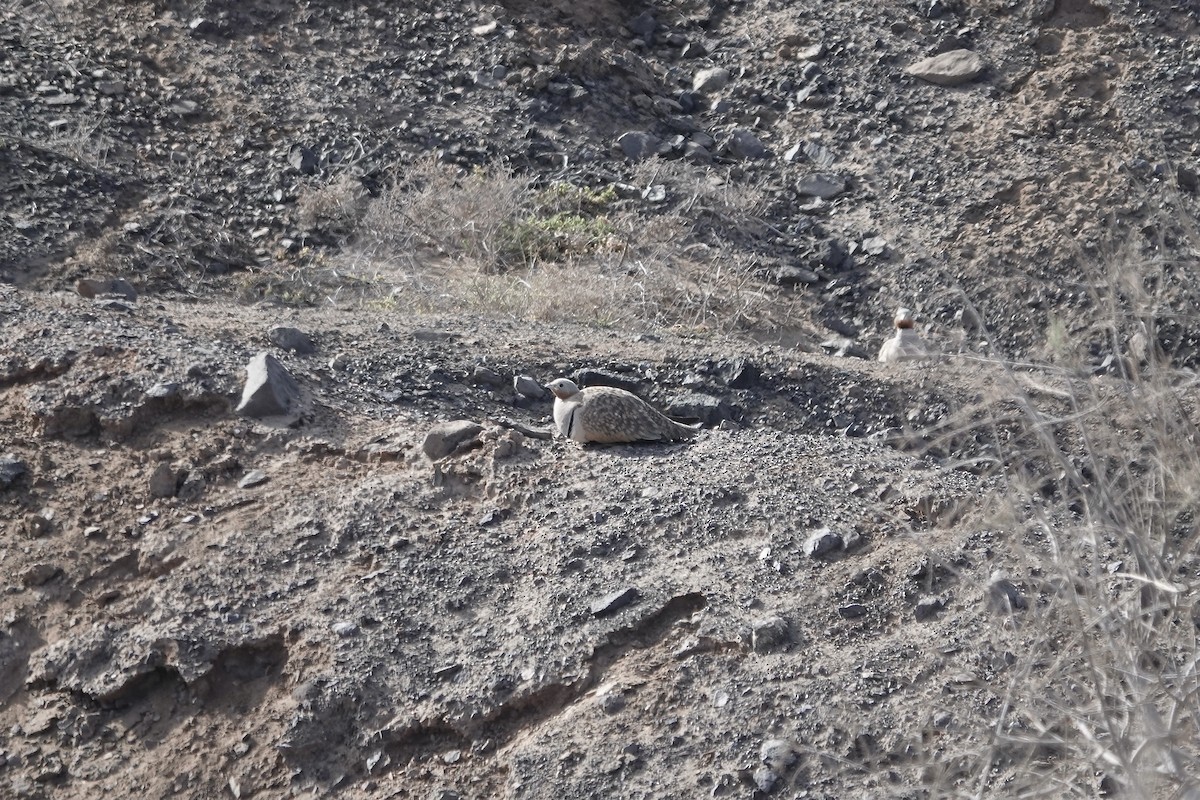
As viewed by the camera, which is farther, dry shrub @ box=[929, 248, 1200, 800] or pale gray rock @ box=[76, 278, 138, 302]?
pale gray rock @ box=[76, 278, 138, 302]

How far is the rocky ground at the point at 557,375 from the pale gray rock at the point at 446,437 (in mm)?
18

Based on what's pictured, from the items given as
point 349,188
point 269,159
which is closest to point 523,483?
point 349,188

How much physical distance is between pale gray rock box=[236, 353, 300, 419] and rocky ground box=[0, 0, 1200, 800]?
38 mm

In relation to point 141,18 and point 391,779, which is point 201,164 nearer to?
point 141,18

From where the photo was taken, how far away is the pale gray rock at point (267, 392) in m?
5.05

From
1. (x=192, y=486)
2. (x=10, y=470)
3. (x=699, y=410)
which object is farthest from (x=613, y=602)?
(x=10, y=470)

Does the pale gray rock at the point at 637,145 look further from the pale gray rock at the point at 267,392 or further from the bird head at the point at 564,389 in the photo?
the pale gray rock at the point at 267,392

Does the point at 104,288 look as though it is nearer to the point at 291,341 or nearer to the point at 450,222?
the point at 291,341

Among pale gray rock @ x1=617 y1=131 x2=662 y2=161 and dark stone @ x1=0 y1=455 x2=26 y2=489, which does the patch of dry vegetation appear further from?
dark stone @ x1=0 y1=455 x2=26 y2=489

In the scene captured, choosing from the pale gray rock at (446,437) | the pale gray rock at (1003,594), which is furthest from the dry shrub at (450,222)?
the pale gray rock at (1003,594)

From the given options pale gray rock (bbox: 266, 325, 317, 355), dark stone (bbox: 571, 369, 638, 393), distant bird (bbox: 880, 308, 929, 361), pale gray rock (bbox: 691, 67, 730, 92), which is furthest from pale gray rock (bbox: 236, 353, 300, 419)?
pale gray rock (bbox: 691, 67, 730, 92)

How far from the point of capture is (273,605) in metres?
4.39

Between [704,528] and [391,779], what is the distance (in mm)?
1231

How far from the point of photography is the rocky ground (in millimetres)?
3895
